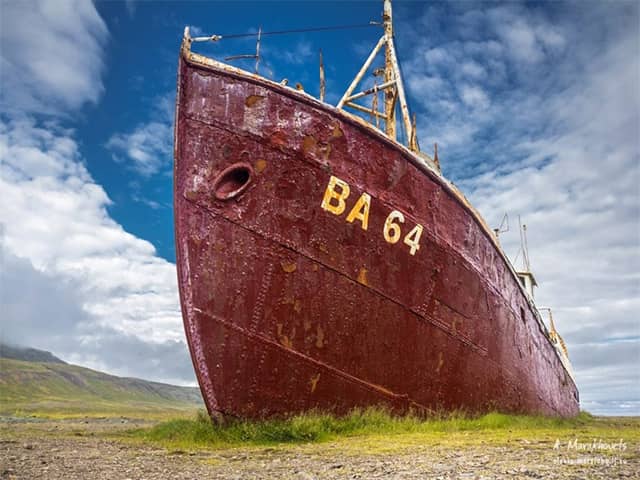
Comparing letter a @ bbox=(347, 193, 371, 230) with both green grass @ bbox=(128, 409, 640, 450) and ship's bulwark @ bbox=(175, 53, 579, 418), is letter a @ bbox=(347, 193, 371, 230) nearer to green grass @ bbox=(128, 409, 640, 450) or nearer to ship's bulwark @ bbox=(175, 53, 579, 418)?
ship's bulwark @ bbox=(175, 53, 579, 418)

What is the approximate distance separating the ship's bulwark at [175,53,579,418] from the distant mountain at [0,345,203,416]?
2648 inches

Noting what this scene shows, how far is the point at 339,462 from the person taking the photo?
193 inches

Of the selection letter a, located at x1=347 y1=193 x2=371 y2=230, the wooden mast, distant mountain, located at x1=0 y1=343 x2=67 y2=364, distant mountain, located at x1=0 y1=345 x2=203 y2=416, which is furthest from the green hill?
letter a, located at x1=347 y1=193 x2=371 y2=230

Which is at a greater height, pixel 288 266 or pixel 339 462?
pixel 288 266

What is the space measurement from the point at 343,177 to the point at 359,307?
1865 millimetres

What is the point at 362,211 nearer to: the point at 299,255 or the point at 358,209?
the point at 358,209

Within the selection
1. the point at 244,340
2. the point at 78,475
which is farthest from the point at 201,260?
the point at 78,475

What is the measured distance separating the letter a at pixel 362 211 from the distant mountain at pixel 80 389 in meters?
68.1

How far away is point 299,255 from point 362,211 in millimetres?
1140

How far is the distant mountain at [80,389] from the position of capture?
74800 mm

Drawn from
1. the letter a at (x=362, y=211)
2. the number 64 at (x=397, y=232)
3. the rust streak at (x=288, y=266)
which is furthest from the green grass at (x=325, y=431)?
the letter a at (x=362, y=211)

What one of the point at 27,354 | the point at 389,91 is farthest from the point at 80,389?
the point at 389,91

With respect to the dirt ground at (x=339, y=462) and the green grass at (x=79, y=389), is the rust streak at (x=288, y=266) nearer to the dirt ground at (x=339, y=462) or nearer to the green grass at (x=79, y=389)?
the dirt ground at (x=339, y=462)

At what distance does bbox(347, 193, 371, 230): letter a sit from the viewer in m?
7.12
